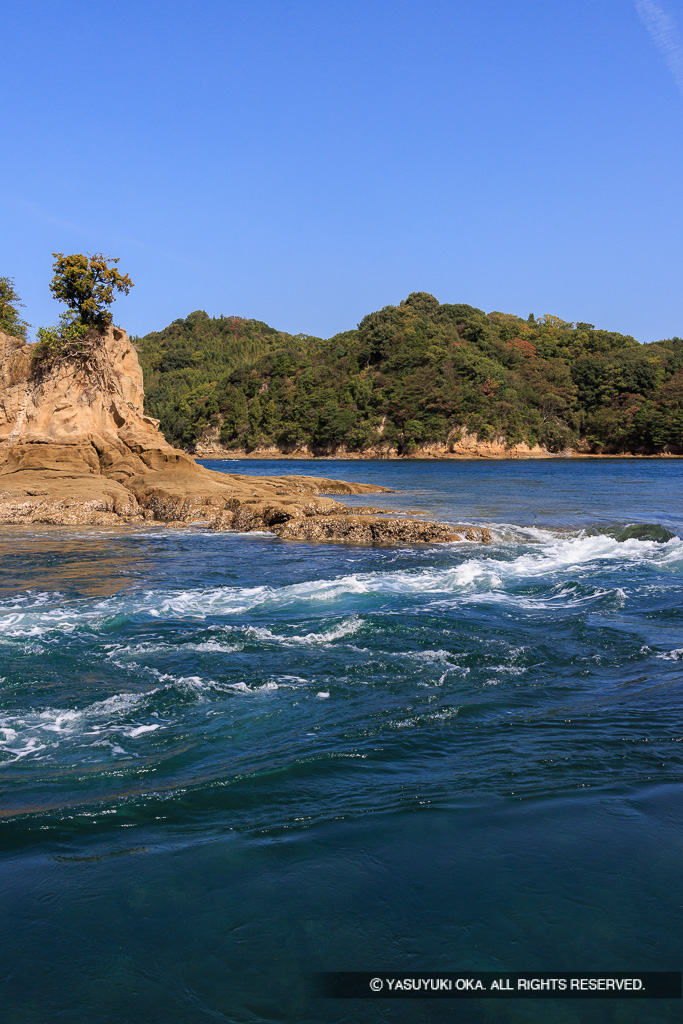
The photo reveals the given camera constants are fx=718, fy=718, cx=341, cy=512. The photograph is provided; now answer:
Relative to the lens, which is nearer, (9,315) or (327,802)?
(327,802)

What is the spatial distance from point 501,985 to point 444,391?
81.7 meters

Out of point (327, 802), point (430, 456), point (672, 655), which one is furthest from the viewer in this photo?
point (430, 456)

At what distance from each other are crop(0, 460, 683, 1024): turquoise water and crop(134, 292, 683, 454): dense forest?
74.9m

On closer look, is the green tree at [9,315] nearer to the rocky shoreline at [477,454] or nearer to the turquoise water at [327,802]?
the turquoise water at [327,802]

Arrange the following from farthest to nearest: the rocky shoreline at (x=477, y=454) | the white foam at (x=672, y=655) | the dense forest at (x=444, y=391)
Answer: the dense forest at (x=444, y=391), the rocky shoreline at (x=477, y=454), the white foam at (x=672, y=655)

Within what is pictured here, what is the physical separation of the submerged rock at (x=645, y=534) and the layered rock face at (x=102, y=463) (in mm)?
6685

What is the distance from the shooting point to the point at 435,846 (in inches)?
165

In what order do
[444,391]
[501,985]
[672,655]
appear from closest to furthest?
[501,985], [672,655], [444,391]

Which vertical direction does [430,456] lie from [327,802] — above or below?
above

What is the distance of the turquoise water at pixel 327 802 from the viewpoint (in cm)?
331

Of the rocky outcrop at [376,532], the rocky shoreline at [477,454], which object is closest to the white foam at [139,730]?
the rocky outcrop at [376,532]

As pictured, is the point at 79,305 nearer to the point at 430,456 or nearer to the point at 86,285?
the point at 86,285

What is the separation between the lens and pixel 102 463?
23391mm

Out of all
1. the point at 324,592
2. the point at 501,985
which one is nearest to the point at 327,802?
the point at 501,985
